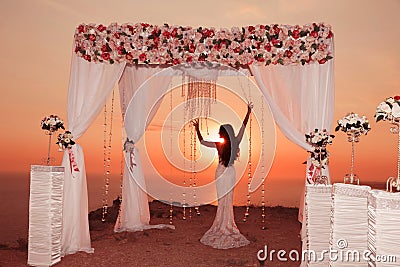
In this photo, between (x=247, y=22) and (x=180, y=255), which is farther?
(x=247, y=22)

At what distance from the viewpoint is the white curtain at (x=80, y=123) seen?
5.70 metres

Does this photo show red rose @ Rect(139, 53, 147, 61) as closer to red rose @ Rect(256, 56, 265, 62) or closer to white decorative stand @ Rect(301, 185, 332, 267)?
red rose @ Rect(256, 56, 265, 62)

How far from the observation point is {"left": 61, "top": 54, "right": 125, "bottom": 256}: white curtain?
18.7 ft

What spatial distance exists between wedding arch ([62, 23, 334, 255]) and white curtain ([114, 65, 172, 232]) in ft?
3.00

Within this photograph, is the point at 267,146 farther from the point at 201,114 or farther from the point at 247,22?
the point at 247,22

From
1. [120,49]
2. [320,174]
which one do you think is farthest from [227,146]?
[120,49]

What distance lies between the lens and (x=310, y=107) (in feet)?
18.5

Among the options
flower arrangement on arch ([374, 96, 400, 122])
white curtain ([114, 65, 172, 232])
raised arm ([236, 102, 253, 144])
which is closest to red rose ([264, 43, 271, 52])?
raised arm ([236, 102, 253, 144])

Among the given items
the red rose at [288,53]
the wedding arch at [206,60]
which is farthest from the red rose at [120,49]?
the red rose at [288,53]

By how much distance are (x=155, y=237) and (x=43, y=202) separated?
1993mm

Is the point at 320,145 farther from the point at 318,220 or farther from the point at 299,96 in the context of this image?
the point at 318,220

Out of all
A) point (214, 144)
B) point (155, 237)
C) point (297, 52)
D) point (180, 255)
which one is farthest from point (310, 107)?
point (155, 237)

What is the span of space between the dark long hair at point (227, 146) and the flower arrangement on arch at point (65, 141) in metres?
1.95

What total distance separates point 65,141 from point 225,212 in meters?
2.28
